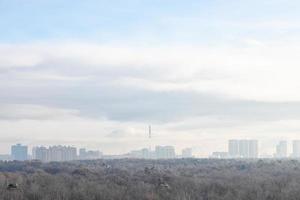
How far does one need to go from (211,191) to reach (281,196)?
5.32m

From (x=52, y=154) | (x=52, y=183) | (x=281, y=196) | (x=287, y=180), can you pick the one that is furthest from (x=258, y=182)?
(x=52, y=154)

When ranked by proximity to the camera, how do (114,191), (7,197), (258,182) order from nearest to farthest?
(7,197), (114,191), (258,182)

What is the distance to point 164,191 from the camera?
136 ft

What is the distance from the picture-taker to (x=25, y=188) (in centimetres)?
4091

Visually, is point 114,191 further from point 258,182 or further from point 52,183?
point 258,182

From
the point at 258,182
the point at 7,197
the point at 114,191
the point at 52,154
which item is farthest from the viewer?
the point at 52,154

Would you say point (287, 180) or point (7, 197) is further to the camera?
point (287, 180)

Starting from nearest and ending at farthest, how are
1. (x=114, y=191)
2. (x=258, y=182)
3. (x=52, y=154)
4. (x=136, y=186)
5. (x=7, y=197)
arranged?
(x=7, y=197) → (x=114, y=191) → (x=136, y=186) → (x=258, y=182) → (x=52, y=154)

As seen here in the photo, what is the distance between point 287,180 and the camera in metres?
48.7

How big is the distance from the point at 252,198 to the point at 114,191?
8924 mm

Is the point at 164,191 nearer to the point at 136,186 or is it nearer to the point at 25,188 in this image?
the point at 136,186

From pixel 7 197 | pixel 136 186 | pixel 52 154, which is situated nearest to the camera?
pixel 7 197

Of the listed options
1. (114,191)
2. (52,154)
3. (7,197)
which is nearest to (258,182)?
(114,191)

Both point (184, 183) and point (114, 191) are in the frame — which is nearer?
point (114, 191)
